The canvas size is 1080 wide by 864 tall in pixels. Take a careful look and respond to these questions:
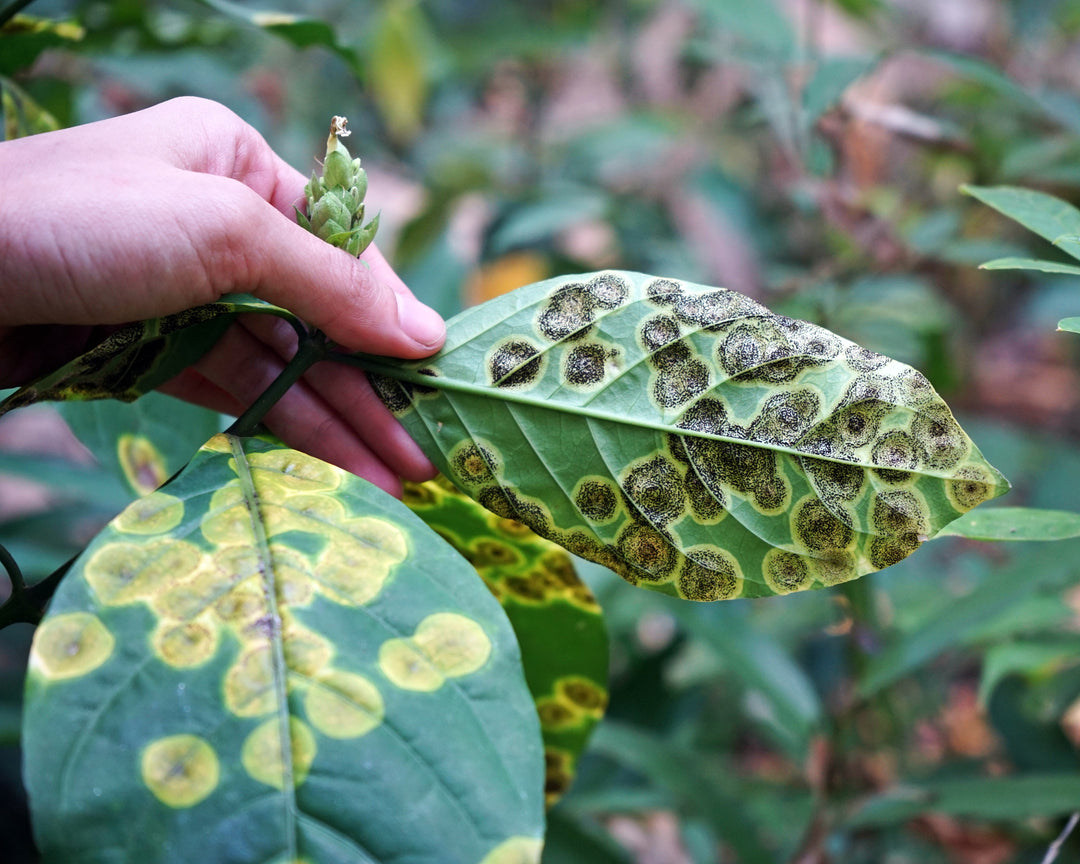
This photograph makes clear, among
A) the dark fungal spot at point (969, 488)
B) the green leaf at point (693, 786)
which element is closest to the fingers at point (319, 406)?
the dark fungal spot at point (969, 488)

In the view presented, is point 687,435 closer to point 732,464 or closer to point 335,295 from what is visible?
point 732,464

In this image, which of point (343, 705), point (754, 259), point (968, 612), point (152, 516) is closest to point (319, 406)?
point (152, 516)

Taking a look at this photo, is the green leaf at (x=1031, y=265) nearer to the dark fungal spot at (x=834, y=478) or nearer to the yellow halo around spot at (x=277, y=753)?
the dark fungal spot at (x=834, y=478)

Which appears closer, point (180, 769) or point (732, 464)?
point (180, 769)

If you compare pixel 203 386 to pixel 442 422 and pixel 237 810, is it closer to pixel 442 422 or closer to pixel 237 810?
pixel 442 422

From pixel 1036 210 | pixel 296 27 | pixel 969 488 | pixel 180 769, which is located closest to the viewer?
pixel 180 769

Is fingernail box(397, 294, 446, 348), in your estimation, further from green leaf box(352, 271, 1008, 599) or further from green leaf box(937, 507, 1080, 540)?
green leaf box(937, 507, 1080, 540)
